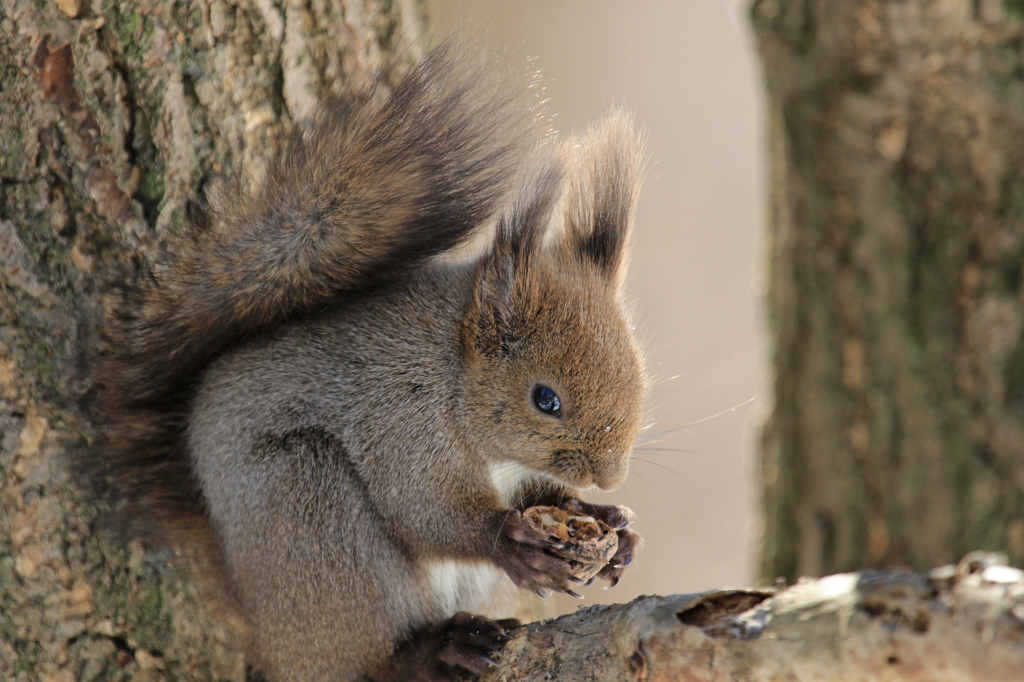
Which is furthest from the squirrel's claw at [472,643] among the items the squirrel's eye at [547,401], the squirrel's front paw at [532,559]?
the squirrel's eye at [547,401]

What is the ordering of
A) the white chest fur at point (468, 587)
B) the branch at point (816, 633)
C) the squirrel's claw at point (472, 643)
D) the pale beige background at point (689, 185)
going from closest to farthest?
the branch at point (816, 633), the squirrel's claw at point (472, 643), the white chest fur at point (468, 587), the pale beige background at point (689, 185)

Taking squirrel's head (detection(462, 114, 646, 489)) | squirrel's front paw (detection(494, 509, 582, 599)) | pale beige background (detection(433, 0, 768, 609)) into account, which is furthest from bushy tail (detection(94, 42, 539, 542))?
pale beige background (detection(433, 0, 768, 609))

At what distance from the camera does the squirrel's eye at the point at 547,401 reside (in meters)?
1.79

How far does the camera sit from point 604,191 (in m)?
1.87

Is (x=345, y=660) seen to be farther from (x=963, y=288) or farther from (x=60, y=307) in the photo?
(x=963, y=288)

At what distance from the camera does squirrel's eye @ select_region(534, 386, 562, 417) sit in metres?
1.79

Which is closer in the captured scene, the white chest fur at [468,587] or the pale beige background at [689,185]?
the white chest fur at [468,587]

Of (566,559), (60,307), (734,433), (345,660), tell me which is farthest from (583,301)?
(734,433)

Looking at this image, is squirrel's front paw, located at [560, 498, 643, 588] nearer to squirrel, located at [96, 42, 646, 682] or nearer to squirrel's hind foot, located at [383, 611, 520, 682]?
squirrel, located at [96, 42, 646, 682]

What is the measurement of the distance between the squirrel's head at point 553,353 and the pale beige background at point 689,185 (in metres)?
2.53

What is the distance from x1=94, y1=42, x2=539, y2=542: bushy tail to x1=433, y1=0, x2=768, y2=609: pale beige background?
111 inches

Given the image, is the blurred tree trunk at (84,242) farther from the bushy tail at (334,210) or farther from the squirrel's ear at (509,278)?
the squirrel's ear at (509,278)

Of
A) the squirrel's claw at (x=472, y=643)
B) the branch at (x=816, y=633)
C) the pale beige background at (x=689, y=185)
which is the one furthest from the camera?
the pale beige background at (x=689, y=185)

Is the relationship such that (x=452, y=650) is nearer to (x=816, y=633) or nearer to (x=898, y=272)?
(x=816, y=633)
